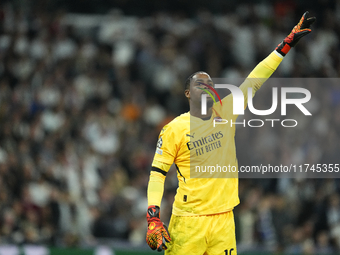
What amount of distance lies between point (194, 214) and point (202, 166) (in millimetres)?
523

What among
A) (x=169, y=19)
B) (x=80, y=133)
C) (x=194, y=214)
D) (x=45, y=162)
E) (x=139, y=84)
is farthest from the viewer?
(x=169, y=19)

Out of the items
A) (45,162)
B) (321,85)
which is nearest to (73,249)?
(45,162)

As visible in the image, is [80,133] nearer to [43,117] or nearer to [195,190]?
[43,117]

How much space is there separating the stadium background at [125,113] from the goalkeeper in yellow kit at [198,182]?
443 centimetres

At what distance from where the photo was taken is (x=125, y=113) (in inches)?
506

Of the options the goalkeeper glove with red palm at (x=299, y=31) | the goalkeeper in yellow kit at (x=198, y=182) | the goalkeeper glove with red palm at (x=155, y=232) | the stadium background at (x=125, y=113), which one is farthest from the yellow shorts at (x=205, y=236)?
the stadium background at (x=125, y=113)

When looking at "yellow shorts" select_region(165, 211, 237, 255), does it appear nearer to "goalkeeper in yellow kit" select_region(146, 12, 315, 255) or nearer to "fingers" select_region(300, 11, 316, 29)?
"goalkeeper in yellow kit" select_region(146, 12, 315, 255)

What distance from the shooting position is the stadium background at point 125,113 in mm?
10125

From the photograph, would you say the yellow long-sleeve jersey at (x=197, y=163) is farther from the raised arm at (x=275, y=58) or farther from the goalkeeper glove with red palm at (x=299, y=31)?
the goalkeeper glove with red palm at (x=299, y=31)

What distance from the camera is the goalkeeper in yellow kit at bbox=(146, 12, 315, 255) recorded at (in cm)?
535

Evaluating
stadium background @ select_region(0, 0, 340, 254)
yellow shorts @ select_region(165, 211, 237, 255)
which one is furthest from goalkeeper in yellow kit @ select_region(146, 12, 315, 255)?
stadium background @ select_region(0, 0, 340, 254)

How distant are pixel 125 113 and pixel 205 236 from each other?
7821 mm

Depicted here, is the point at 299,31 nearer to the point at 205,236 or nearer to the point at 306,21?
the point at 306,21

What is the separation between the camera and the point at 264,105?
452 inches
